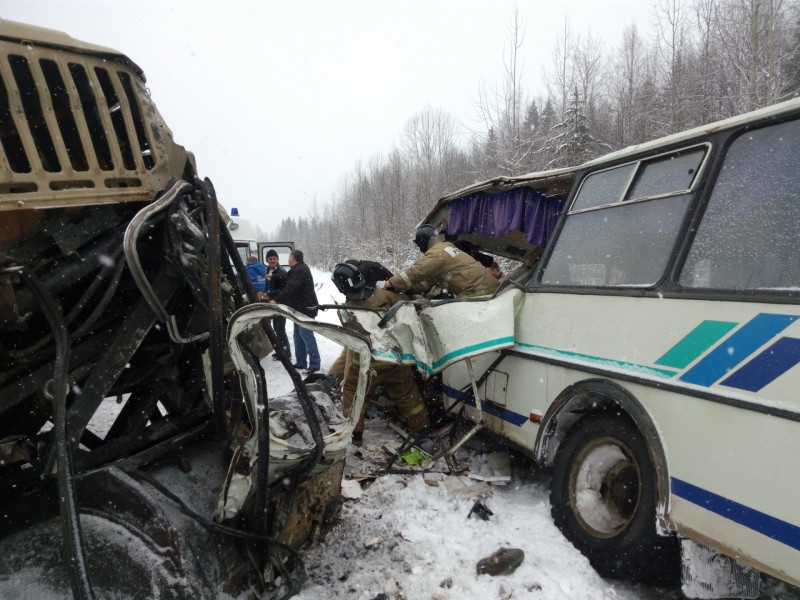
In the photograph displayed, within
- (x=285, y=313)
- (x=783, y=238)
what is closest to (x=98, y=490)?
(x=285, y=313)

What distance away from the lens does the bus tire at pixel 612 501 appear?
7.66ft

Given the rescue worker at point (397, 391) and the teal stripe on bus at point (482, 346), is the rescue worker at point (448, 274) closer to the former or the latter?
the rescue worker at point (397, 391)

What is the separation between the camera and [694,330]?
7.05 ft

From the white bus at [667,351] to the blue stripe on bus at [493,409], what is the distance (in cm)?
2

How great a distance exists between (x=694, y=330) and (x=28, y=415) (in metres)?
3.62

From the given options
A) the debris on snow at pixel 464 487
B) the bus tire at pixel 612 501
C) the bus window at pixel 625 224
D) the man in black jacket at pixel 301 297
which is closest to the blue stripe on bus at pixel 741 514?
the bus tire at pixel 612 501

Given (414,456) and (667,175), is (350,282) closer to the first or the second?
(414,456)

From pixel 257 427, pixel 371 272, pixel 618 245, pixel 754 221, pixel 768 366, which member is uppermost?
pixel 754 221

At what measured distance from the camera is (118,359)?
2184mm

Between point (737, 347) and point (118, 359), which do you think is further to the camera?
point (118, 359)

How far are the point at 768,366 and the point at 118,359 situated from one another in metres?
2.99

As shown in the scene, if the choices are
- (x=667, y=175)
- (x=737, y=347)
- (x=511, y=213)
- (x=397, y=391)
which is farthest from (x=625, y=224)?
(x=397, y=391)

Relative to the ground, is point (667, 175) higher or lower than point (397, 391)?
higher

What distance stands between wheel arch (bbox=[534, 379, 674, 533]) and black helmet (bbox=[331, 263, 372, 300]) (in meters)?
2.78
